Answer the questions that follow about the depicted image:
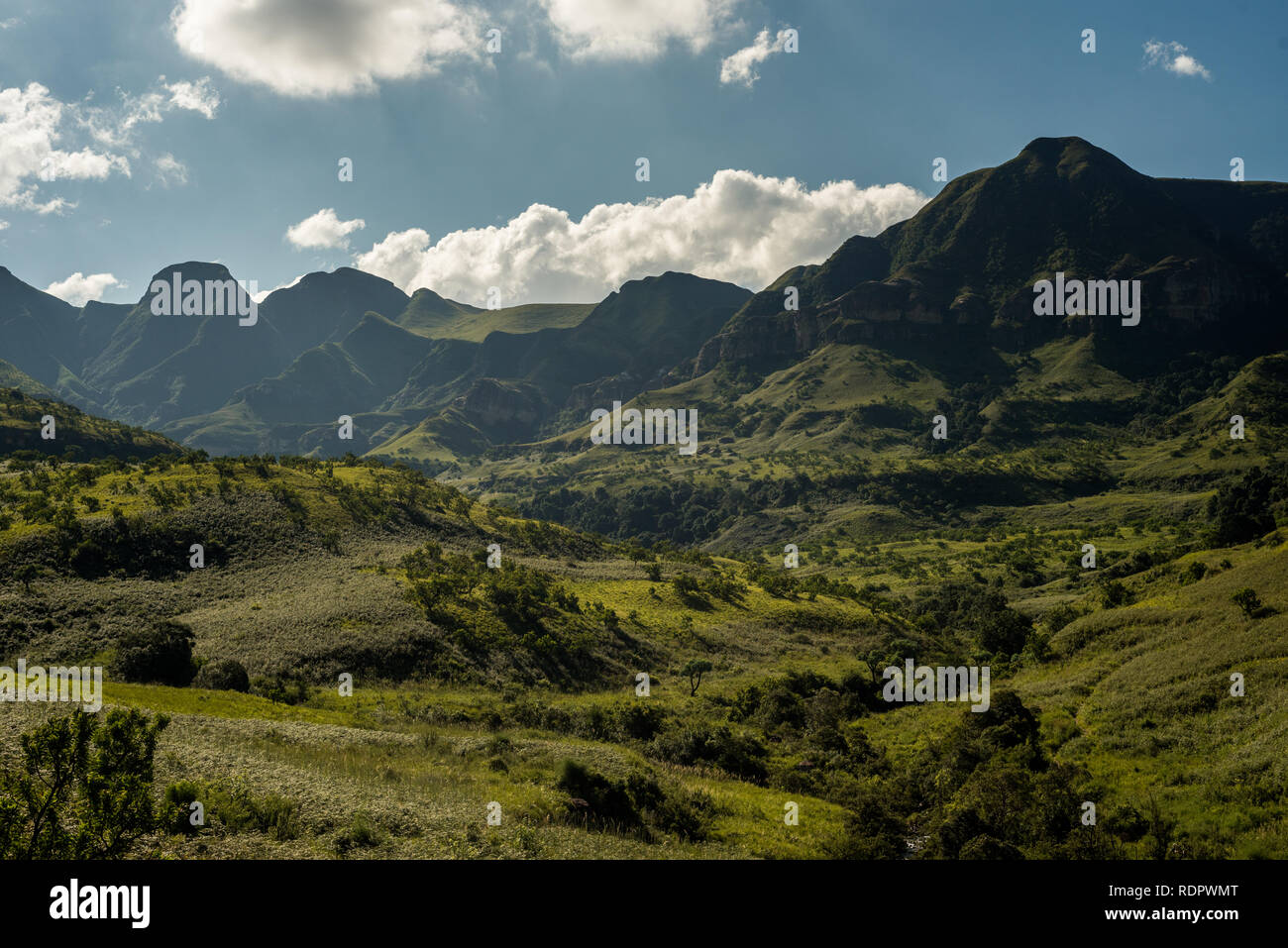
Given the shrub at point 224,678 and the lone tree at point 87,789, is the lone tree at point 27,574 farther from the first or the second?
the lone tree at point 87,789

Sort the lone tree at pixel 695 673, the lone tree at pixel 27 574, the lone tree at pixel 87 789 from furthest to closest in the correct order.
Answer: the lone tree at pixel 695 673
the lone tree at pixel 27 574
the lone tree at pixel 87 789

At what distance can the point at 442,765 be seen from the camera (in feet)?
88.7

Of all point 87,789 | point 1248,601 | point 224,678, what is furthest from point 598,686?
point 87,789

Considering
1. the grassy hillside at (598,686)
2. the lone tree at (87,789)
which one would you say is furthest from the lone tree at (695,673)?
the lone tree at (87,789)

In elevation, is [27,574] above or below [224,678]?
above

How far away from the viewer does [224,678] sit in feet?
132

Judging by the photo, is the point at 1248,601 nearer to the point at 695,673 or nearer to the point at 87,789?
the point at 695,673

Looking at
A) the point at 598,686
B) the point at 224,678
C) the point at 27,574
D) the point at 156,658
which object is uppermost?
the point at 27,574

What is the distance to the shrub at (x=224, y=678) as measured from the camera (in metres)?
40.0

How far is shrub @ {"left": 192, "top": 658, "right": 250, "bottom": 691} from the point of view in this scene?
40.0 metres
